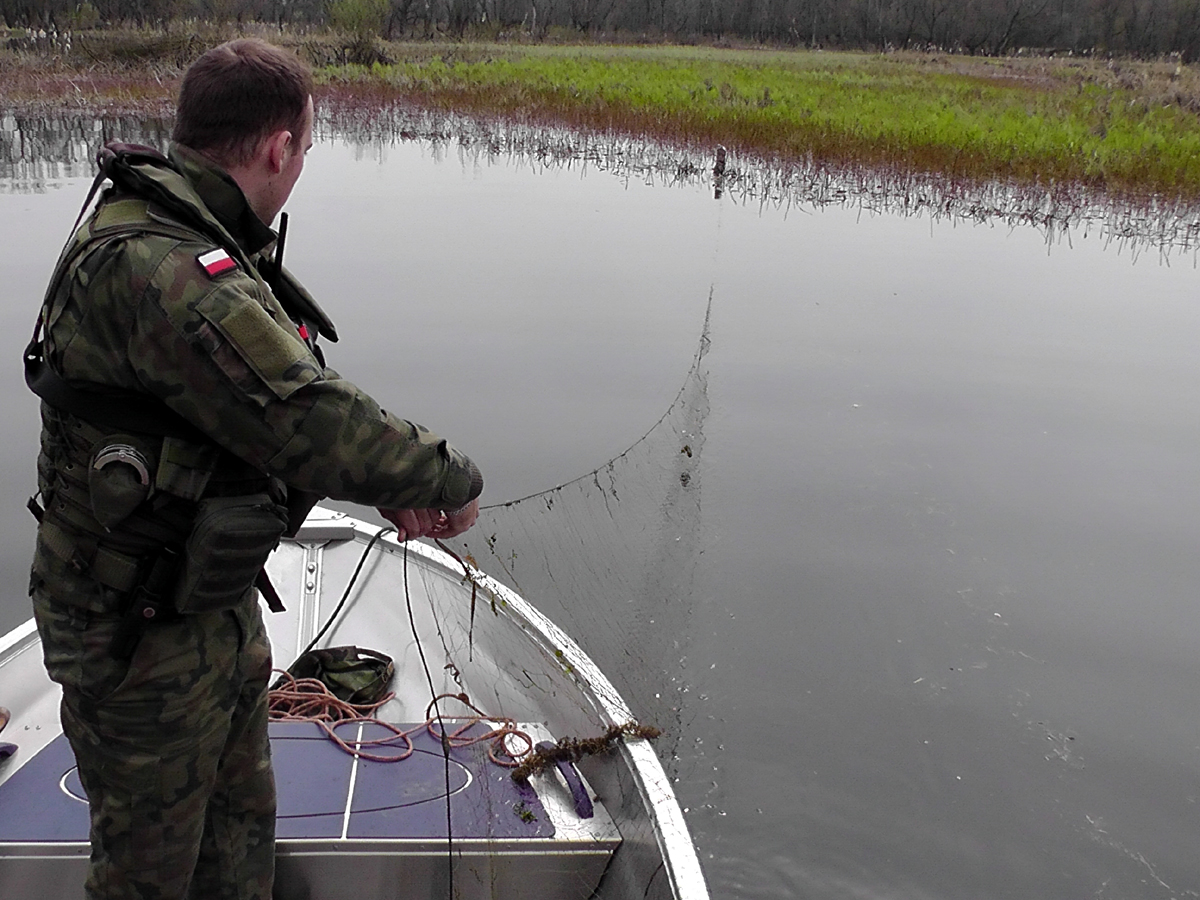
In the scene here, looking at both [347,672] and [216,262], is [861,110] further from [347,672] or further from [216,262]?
[216,262]

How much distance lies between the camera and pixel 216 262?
54.1 inches

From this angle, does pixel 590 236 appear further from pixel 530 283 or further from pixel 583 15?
pixel 583 15

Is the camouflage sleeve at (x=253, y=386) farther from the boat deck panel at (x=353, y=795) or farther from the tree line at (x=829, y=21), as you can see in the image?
the tree line at (x=829, y=21)

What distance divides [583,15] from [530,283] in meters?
37.5

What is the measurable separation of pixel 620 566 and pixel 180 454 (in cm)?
275

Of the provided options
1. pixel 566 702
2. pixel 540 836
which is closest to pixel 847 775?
pixel 566 702

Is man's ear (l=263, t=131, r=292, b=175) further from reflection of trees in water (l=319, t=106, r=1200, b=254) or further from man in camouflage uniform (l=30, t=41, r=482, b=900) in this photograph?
reflection of trees in water (l=319, t=106, r=1200, b=254)

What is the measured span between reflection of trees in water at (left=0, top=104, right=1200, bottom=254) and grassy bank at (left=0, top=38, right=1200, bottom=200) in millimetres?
317

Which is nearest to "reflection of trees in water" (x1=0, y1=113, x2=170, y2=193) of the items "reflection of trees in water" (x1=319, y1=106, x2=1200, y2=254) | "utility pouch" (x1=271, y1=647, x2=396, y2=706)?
"reflection of trees in water" (x1=319, y1=106, x2=1200, y2=254)

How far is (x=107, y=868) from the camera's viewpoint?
1.58 meters

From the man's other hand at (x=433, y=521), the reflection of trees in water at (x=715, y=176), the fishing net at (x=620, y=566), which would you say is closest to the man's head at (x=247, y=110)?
the man's other hand at (x=433, y=521)

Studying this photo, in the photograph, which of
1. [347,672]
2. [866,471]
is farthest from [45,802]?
[866,471]

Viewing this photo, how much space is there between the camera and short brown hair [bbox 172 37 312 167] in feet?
4.79

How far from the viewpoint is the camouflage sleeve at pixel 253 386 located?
1.34 m
